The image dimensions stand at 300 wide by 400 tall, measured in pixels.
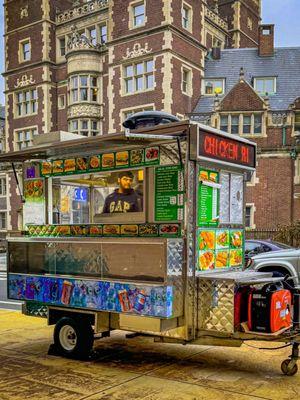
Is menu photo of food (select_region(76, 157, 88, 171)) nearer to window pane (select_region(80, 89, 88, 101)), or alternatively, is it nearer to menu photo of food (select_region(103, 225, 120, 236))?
menu photo of food (select_region(103, 225, 120, 236))

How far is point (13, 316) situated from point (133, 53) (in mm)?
23818

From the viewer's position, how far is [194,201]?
19.6ft

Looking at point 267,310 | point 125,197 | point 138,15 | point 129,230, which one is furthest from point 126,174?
point 138,15

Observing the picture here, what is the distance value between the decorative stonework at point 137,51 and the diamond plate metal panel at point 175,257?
2610cm

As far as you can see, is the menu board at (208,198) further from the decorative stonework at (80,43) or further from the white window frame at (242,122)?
the decorative stonework at (80,43)

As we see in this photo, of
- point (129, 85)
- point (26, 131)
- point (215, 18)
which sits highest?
point (215, 18)

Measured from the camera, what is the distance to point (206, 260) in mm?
6340

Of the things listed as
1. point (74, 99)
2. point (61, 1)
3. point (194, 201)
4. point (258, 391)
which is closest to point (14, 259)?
point (194, 201)

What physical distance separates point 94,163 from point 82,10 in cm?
3199

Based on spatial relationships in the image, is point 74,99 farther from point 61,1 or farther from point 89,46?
point 61,1

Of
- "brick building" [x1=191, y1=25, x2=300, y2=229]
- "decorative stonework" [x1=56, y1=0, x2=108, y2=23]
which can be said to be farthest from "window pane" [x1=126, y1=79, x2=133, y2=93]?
"decorative stonework" [x1=56, y1=0, x2=108, y2=23]

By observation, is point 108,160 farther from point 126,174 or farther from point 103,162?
point 126,174

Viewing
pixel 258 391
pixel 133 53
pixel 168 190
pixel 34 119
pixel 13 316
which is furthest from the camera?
pixel 34 119

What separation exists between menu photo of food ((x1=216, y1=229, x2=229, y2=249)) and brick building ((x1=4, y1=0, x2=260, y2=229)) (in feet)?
75.4
